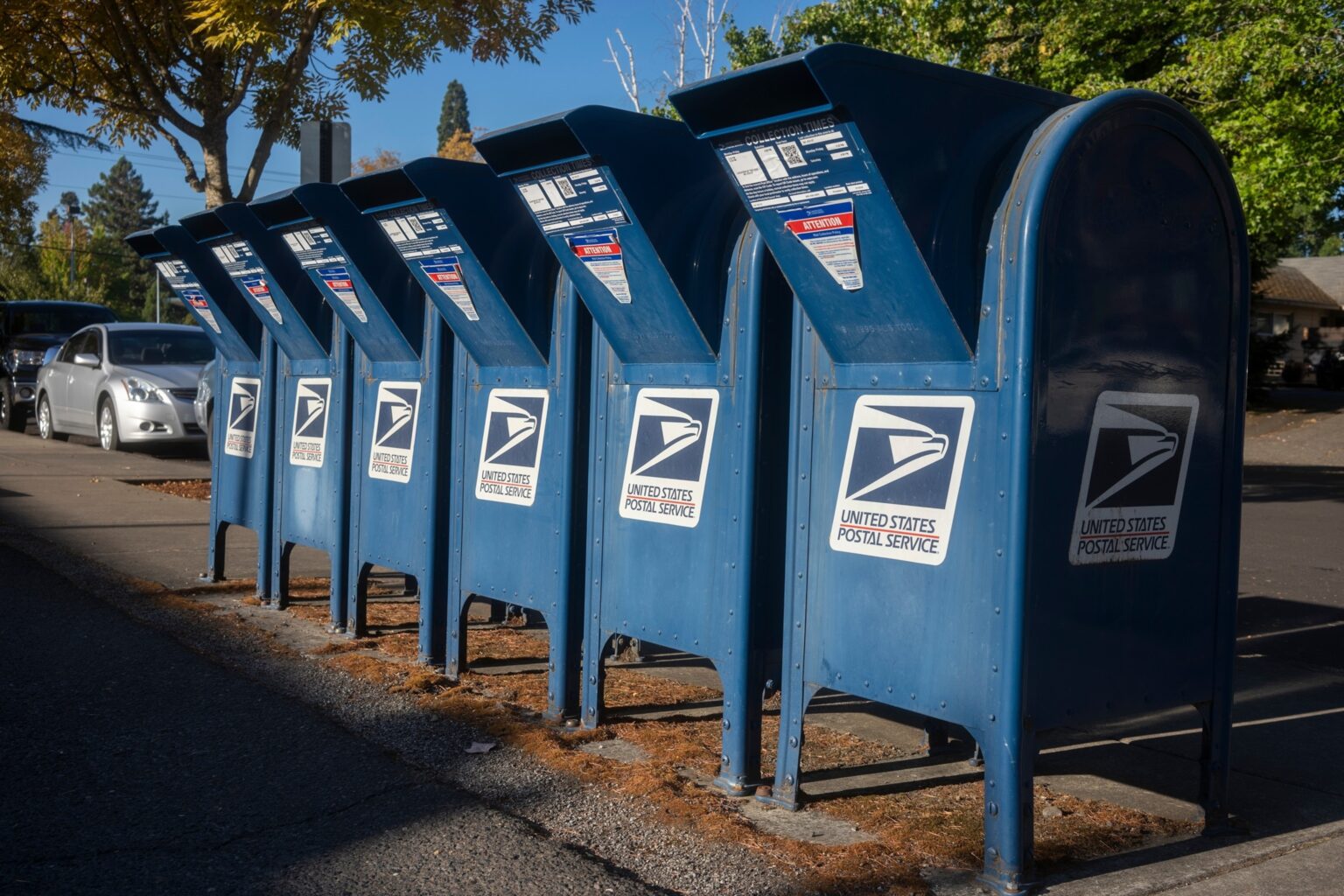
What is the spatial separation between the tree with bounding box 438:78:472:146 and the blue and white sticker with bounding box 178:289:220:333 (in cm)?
10694

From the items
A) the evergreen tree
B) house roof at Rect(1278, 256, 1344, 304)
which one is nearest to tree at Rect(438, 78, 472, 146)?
the evergreen tree

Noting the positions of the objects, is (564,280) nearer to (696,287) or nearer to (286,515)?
(696,287)

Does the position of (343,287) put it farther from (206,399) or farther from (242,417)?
(206,399)

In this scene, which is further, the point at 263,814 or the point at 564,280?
the point at 564,280

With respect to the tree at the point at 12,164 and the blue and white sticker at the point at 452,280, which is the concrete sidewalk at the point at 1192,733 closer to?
the blue and white sticker at the point at 452,280

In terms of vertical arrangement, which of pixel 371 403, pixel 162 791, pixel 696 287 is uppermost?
Result: pixel 696 287

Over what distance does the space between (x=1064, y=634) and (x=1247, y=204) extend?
11.7 meters

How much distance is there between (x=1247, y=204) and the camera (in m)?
14.0

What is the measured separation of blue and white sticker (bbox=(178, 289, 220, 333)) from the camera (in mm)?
8125

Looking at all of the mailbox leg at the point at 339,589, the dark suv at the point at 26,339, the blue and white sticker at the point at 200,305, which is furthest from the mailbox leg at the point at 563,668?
the dark suv at the point at 26,339

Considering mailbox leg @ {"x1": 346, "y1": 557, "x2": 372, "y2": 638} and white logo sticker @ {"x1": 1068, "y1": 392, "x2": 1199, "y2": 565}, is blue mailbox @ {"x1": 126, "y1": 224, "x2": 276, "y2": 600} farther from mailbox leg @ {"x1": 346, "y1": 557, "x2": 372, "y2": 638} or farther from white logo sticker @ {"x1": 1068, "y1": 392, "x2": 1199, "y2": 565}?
white logo sticker @ {"x1": 1068, "y1": 392, "x2": 1199, "y2": 565}

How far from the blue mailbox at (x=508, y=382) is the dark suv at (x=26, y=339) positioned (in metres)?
17.5

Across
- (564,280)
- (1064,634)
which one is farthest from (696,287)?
(1064,634)

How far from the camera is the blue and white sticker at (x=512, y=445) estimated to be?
5.59 meters
